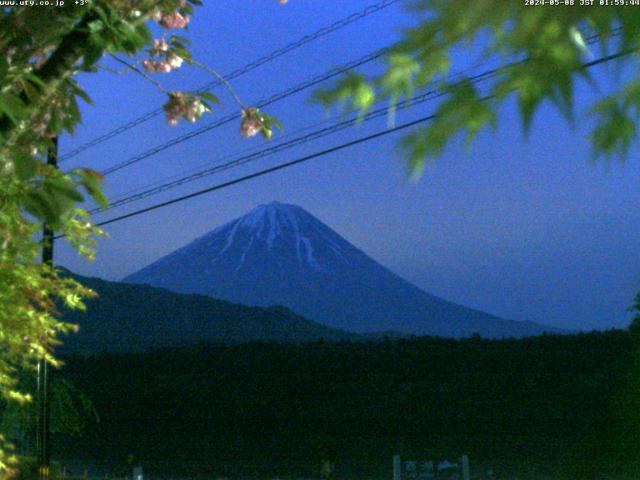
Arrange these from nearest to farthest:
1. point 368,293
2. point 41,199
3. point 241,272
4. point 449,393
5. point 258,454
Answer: point 41,199 < point 449,393 < point 258,454 < point 368,293 < point 241,272

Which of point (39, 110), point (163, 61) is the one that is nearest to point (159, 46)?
point (163, 61)

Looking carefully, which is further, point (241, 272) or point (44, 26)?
point (241, 272)

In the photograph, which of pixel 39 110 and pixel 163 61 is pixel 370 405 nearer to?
pixel 163 61

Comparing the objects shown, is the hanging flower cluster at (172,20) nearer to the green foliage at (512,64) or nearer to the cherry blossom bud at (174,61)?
the cherry blossom bud at (174,61)

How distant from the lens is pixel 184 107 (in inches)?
237

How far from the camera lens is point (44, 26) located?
4738 mm

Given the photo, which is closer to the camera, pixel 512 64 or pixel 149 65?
pixel 512 64

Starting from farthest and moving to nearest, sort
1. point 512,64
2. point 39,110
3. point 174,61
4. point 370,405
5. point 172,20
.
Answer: point 370,405
point 174,61
point 172,20
point 39,110
point 512,64

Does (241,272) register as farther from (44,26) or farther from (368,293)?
(44,26)

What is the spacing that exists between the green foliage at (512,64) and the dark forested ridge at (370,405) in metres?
19.9

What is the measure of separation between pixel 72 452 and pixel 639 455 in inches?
738

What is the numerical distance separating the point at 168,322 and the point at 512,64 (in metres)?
52.7

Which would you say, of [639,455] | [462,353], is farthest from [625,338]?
[462,353]

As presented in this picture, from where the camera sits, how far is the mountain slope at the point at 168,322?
165ft
